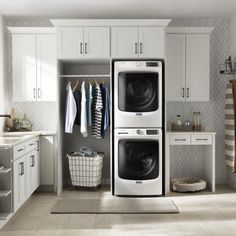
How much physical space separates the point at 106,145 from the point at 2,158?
2255mm

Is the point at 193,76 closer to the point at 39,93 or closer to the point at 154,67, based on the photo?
the point at 154,67

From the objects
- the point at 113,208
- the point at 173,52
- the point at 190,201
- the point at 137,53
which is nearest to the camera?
Result: the point at 113,208

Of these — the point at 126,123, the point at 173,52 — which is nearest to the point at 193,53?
the point at 173,52

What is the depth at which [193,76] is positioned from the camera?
5.70 metres

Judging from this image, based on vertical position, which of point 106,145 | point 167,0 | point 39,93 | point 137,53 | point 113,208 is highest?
point 167,0

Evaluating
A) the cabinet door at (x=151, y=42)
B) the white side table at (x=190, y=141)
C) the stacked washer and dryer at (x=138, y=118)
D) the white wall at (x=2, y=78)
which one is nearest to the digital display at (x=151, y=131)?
the stacked washer and dryer at (x=138, y=118)

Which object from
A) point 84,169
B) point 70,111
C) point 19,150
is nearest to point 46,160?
point 84,169

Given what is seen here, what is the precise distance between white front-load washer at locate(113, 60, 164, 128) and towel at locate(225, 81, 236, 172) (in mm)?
996

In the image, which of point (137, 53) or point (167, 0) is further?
point (137, 53)

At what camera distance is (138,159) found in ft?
17.1

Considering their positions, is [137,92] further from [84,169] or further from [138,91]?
[84,169]

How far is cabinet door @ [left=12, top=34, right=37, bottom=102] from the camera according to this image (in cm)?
558

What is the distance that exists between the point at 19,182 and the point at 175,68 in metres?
2.68

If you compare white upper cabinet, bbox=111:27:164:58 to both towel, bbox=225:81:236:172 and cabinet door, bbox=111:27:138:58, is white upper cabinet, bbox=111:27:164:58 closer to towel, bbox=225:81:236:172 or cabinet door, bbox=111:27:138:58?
cabinet door, bbox=111:27:138:58
